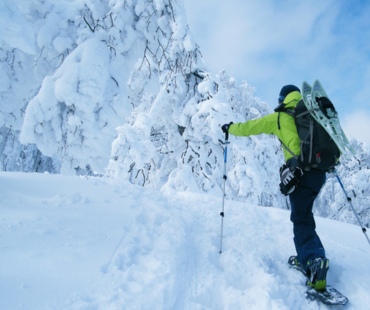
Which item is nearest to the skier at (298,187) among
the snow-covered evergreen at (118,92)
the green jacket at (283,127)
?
the green jacket at (283,127)

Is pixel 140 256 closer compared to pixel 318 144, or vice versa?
pixel 140 256

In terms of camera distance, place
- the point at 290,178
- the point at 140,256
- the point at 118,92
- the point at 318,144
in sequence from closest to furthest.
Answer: the point at 140,256 → the point at 318,144 → the point at 290,178 → the point at 118,92

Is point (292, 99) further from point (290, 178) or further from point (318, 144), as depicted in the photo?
point (290, 178)

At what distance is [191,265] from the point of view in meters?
3.26

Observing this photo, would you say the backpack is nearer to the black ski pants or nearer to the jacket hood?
the black ski pants

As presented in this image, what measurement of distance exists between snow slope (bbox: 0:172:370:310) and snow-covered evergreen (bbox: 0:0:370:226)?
2.62m

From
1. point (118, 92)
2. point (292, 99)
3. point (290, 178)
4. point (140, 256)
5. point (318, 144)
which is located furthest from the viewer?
point (118, 92)

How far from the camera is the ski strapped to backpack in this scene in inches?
126

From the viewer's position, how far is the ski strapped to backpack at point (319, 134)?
3.19 metres

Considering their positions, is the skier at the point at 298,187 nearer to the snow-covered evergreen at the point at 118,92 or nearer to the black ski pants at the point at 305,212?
the black ski pants at the point at 305,212

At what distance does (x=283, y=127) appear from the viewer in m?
3.59

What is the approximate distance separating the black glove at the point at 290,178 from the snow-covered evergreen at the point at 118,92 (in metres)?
4.06

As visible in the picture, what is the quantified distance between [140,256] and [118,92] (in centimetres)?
567

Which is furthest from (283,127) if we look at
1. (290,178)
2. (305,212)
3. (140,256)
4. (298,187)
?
(140,256)
